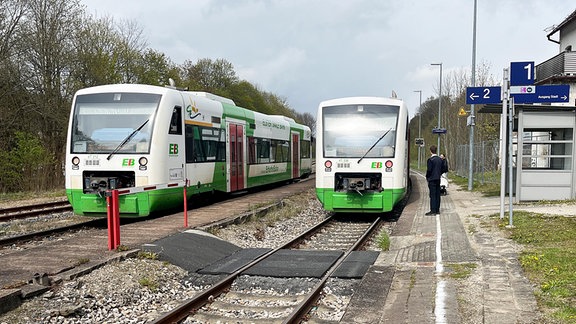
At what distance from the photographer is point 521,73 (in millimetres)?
10750

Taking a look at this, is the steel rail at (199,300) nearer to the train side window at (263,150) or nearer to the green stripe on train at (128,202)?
the green stripe on train at (128,202)

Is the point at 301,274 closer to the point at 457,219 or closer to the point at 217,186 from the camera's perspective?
the point at 457,219

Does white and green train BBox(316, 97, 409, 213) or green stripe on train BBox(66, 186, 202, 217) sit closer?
green stripe on train BBox(66, 186, 202, 217)

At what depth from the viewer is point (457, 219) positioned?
12.5m

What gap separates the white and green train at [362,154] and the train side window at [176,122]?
345 centimetres

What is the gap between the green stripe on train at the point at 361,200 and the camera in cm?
1263

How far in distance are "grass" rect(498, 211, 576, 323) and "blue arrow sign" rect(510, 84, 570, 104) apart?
8.33ft

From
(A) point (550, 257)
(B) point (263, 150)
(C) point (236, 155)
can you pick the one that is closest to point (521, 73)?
(A) point (550, 257)

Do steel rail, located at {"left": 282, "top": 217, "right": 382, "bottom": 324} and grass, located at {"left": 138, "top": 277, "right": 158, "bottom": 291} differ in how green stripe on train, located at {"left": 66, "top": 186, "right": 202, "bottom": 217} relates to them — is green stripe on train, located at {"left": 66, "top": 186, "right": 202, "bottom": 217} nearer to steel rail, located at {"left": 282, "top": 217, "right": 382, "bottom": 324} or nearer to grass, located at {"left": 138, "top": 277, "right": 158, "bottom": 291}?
grass, located at {"left": 138, "top": 277, "right": 158, "bottom": 291}

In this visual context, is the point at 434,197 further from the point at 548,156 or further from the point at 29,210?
the point at 29,210

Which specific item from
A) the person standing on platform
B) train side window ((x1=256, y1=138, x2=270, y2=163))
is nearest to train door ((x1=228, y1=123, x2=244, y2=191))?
train side window ((x1=256, y1=138, x2=270, y2=163))

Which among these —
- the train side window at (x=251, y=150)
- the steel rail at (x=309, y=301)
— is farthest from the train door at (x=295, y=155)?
the steel rail at (x=309, y=301)

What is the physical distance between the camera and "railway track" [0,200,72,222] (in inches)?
533

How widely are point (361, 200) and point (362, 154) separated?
3.75 ft
